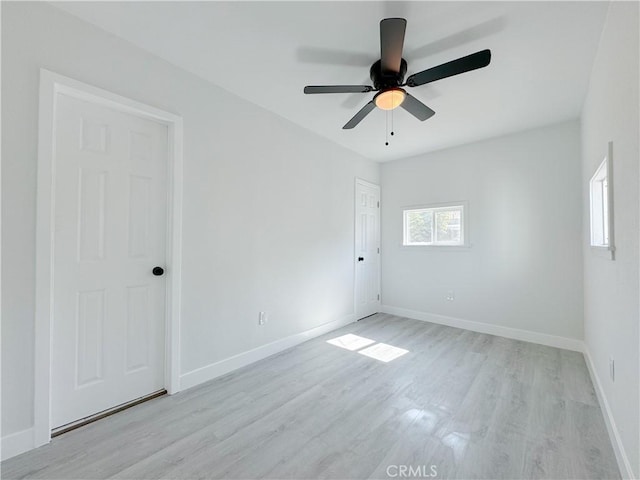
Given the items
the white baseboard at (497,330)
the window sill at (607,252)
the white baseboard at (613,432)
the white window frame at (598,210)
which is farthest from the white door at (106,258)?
the white baseboard at (497,330)

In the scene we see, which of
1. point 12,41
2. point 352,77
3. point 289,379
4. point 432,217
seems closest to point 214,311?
point 289,379

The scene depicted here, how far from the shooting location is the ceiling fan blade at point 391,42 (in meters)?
1.44

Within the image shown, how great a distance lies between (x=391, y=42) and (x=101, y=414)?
120 inches

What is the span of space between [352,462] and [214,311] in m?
1.57

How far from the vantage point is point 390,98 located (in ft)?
6.65

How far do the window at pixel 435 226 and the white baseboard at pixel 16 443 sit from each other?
171 inches

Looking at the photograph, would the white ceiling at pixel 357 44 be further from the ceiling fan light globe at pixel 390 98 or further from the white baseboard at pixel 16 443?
the white baseboard at pixel 16 443

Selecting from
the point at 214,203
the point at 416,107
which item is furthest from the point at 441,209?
the point at 214,203

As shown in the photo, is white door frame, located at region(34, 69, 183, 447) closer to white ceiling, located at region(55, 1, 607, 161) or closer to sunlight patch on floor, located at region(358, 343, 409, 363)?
white ceiling, located at region(55, 1, 607, 161)

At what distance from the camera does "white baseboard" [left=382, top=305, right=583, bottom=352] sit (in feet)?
10.1

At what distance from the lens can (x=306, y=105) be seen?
9.14 feet

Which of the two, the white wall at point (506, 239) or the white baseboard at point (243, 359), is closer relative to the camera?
the white baseboard at point (243, 359)

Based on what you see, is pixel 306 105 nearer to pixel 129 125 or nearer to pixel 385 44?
pixel 385 44

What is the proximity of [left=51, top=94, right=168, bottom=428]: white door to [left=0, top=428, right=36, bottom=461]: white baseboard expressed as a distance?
161 millimetres
